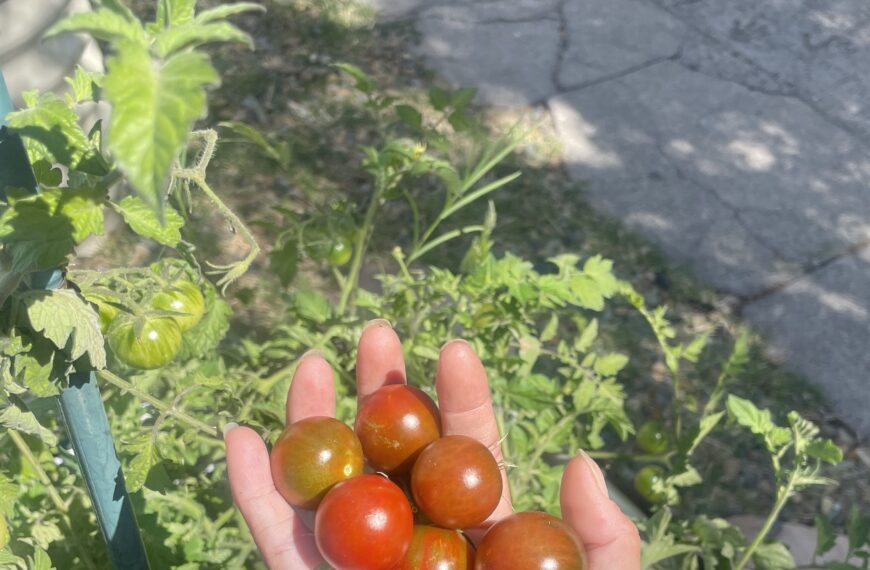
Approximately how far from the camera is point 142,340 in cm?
108

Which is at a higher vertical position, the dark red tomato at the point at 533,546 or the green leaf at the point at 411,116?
the green leaf at the point at 411,116

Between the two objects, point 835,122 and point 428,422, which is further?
point 835,122

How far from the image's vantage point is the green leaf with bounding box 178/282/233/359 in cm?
144

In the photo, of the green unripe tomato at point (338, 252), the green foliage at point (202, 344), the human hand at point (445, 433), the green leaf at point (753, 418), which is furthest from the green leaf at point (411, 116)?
the green leaf at point (753, 418)

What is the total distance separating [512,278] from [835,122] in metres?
2.30

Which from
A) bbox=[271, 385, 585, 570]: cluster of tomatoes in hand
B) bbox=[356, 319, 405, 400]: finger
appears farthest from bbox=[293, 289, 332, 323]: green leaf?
bbox=[271, 385, 585, 570]: cluster of tomatoes in hand

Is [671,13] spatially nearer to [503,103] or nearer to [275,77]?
[503,103]

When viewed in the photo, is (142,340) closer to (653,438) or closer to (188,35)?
(188,35)

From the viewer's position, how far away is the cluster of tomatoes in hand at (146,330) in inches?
41.8

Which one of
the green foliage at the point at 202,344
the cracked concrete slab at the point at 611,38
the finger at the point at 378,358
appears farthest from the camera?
the cracked concrete slab at the point at 611,38

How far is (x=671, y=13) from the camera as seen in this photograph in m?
3.82

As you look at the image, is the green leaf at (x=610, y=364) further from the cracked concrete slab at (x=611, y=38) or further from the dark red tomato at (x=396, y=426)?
the cracked concrete slab at (x=611, y=38)

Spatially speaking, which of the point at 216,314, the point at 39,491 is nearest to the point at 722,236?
the point at 216,314

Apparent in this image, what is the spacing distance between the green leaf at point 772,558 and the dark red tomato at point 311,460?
88 cm
